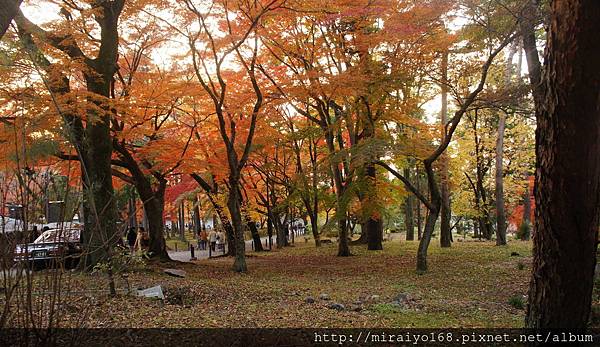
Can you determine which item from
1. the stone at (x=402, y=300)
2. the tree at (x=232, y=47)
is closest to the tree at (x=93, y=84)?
the tree at (x=232, y=47)

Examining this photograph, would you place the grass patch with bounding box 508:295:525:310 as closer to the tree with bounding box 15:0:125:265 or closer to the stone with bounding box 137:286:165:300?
the stone with bounding box 137:286:165:300

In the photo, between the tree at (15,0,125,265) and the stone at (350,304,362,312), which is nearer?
the stone at (350,304,362,312)

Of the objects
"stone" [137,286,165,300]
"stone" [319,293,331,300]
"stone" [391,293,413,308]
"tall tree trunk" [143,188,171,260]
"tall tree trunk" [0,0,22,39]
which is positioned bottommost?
"stone" [319,293,331,300]

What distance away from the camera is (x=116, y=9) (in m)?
11.2

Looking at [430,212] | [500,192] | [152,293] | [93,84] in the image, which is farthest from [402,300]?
[500,192]

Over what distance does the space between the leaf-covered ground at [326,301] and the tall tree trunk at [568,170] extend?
2.76 metres

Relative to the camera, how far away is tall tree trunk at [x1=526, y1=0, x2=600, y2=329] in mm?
2752

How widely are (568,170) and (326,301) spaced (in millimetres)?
5413

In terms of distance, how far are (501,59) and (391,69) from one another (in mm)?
12839

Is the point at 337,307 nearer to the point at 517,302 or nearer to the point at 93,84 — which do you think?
the point at 517,302

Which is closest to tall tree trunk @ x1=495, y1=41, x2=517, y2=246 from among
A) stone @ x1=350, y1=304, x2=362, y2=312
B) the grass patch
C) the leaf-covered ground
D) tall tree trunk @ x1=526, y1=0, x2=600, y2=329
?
the leaf-covered ground

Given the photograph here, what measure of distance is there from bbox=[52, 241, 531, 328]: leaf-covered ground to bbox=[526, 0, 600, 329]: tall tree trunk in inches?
109

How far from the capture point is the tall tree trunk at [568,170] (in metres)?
2.75

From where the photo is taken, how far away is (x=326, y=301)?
7.67 m
